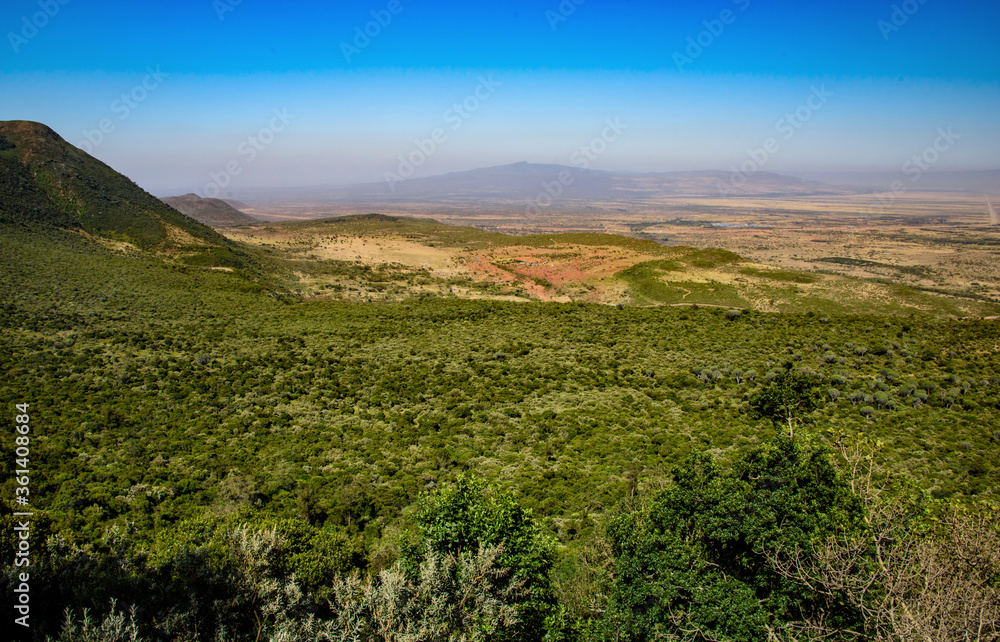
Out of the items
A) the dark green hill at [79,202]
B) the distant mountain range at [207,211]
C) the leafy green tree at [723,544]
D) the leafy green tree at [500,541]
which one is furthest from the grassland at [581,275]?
the distant mountain range at [207,211]

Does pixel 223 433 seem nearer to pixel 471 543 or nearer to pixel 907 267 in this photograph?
pixel 471 543

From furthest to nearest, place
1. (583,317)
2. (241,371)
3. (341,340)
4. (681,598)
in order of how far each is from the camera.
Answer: (583,317), (341,340), (241,371), (681,598)

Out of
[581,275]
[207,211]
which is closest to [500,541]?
[581,275]

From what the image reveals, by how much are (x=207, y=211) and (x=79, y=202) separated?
7588 centimetres

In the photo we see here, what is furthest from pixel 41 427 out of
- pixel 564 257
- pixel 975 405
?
pixel 564 257

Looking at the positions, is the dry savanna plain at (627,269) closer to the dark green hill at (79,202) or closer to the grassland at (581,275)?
the grassland at (581,275)

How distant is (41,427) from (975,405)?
3069 cm

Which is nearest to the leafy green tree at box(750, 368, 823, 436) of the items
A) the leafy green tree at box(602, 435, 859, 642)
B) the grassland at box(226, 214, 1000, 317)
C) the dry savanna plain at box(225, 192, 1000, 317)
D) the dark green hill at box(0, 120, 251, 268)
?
the leafy green tree at box(602, 435, 859, 642)

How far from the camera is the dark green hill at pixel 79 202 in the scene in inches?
1615

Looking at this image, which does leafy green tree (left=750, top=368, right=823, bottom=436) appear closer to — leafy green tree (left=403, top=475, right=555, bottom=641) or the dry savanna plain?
leafy green tree (left=403, top=475, right=555, bottom=641)

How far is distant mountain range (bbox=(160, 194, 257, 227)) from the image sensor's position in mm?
104688

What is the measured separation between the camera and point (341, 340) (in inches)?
1040

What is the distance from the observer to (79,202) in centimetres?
4419

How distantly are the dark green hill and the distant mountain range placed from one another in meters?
52.2
